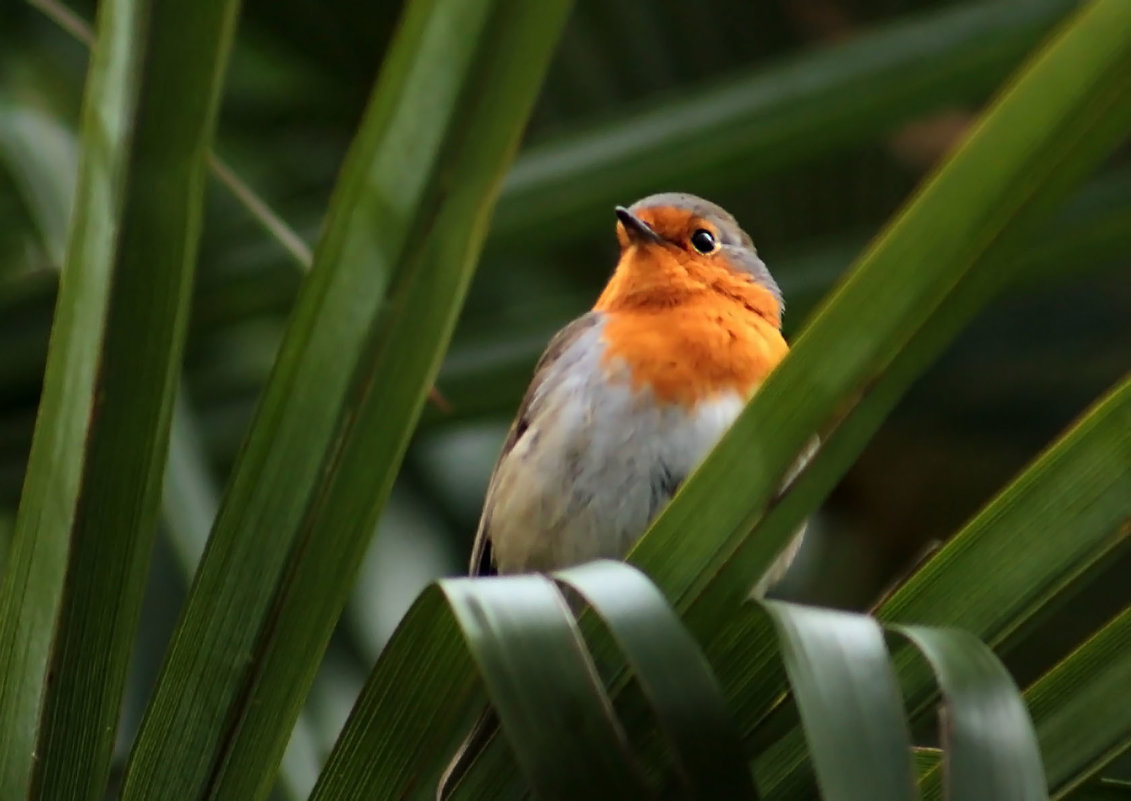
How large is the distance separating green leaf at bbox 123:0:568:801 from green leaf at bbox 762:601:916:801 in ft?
0.98

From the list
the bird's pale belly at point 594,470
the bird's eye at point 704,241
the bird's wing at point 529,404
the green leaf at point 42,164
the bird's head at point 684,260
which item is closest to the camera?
the green leaf at point 42,164

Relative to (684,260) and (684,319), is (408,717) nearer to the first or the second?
(684,319)

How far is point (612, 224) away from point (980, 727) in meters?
1.29

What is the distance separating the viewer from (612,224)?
2.00 meters

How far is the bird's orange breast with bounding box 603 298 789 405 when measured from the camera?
1979 mm

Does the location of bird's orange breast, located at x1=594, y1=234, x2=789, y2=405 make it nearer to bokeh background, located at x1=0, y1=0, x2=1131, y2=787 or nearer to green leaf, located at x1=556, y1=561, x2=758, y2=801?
bokeh background, located at x1=0, y1=0, x2=1131, y2=787

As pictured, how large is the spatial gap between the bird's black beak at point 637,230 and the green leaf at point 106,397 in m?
1.20

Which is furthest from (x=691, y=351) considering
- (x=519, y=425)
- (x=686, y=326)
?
(x=519, y=425)

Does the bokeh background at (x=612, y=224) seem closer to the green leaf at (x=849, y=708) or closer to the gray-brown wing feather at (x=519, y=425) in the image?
the gray-brown wing feather at (x=519, y=425)

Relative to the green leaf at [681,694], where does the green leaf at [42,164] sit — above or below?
above

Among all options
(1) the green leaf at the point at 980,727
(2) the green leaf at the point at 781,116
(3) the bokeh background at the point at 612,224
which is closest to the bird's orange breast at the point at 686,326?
(3) the bokeh background at the point at 612,224

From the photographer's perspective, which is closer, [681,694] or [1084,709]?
[681,694]

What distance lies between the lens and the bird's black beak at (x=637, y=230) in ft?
6.94

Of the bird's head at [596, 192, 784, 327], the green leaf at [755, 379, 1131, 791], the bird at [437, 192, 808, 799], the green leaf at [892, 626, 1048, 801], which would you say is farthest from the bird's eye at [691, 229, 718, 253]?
the green leaf at [892, 626, 1048, 801]
